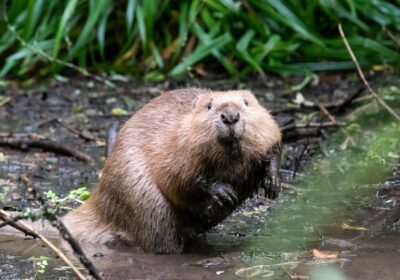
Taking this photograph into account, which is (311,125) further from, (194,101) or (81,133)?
(194,101)

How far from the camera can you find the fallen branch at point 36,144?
607 cm

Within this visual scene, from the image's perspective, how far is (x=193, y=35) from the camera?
8.03 metres

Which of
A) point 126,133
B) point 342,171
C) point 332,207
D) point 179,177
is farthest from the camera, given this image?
point 342,171

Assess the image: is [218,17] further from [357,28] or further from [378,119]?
[378,119]

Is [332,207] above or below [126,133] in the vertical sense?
below

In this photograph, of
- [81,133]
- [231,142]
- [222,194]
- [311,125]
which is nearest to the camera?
[231,142]

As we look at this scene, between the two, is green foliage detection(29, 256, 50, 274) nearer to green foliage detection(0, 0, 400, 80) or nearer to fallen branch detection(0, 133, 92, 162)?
fallen branch detection(0, 133, 92, 162)

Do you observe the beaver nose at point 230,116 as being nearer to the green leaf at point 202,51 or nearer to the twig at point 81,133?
the twig at point 81,133

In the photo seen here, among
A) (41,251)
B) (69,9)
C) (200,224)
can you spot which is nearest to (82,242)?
(41,251)

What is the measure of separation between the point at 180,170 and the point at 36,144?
241cm

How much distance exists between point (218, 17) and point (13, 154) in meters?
2.38

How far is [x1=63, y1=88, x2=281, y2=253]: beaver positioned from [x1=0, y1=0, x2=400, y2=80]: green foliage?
3129 millimetres

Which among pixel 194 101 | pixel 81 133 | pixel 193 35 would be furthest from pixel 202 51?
pixel 194 101

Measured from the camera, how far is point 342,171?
5.46 m
